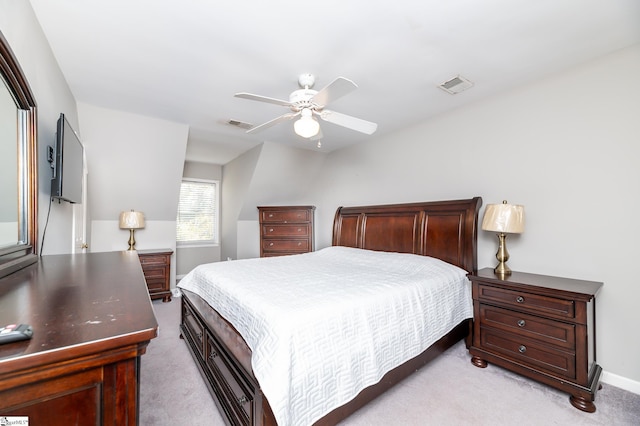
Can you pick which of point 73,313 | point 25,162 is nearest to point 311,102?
point 25,162

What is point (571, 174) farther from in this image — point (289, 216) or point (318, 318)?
point (289, 216)

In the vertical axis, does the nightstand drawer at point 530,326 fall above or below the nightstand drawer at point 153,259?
below

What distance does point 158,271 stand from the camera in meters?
4.29

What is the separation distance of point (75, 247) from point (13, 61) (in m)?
2.01

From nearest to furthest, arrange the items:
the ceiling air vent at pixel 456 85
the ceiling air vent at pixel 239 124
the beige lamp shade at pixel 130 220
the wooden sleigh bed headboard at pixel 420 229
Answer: the ceiling air vent at pixel 456 85 → the wooden sleigh bed headboard at pixel 420 229 → the ceiling air vent at pixel 239 124 → the beige lamp shade at pixel 130 220

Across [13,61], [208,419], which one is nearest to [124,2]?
[13,61]

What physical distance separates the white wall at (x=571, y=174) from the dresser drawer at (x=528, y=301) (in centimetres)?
51

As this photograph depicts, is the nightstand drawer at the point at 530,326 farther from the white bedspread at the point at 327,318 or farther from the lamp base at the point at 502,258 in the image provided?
the lamp base at the point at 502,258

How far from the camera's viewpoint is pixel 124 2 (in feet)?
5.41

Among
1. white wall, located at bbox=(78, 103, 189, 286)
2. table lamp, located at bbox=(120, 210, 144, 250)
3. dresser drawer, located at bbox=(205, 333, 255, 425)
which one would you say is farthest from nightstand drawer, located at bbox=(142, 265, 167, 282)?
dresser drawer, located at bbox=(205, 333, 255, 425)

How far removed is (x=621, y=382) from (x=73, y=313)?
3.39 meters

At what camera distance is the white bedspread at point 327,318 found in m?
1.42

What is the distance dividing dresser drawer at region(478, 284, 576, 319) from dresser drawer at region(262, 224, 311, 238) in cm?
313

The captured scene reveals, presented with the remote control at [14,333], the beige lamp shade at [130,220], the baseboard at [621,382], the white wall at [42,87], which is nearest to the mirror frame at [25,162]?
the white wall at [42,87]
